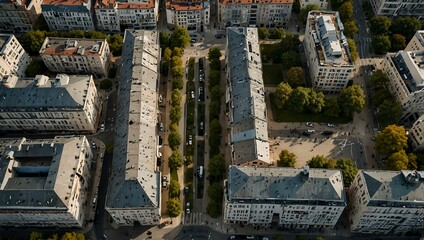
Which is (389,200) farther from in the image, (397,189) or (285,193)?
(285,193)

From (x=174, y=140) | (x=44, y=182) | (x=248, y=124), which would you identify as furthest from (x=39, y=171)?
(x=248, y=124)

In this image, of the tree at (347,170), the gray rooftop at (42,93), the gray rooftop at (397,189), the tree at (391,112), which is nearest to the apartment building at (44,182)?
the gray rooftop at (42,93)

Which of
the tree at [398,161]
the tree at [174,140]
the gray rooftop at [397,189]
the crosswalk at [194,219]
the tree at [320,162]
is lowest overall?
the crosswalk at [194,219]

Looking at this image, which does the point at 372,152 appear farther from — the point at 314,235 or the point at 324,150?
the point at 314,235

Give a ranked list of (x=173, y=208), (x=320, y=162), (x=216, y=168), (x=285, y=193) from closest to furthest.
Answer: (x=285, y=193) < (x=173, y=208) < (x=320, y=162) < (x=216, y=168)

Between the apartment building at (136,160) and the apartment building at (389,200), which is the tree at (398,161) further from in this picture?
the apartment building at (136,160)

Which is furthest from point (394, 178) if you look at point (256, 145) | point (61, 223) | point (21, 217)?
point (21, 217)
